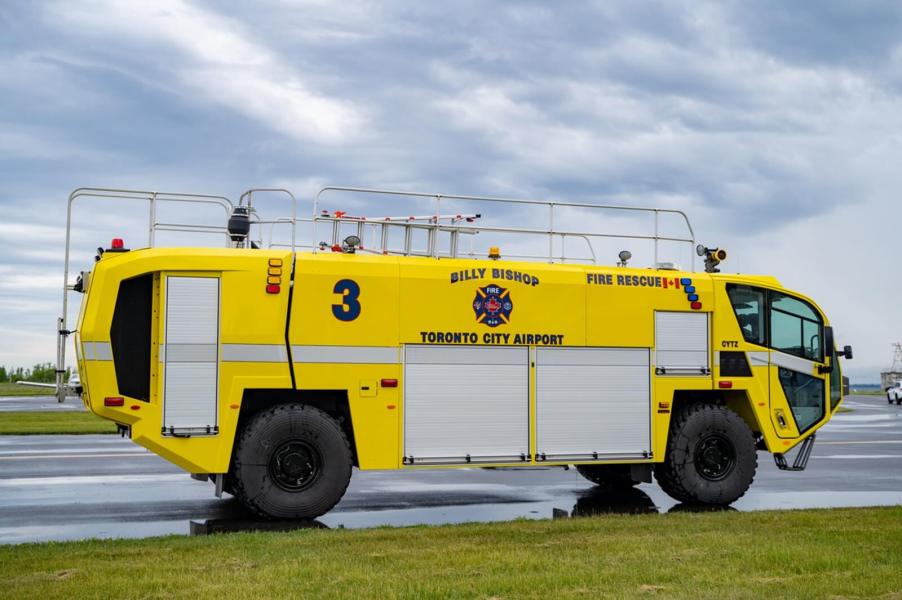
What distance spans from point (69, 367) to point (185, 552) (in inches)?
165

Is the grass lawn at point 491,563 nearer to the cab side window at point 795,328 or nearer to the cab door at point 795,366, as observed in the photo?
the cab door at point 795,366

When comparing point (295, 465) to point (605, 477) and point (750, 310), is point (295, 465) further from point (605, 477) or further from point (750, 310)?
point (750, 310)

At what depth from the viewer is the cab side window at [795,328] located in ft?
41.9

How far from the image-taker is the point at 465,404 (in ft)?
36.1

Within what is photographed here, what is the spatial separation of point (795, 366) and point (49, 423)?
2018cm

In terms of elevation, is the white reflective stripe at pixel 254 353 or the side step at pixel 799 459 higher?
the white reflective stripe at pixel 254 353


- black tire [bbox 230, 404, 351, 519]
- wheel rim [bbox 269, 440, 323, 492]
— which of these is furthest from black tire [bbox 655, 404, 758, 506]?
wheel rim [bbox 269, 440, 323, 492]

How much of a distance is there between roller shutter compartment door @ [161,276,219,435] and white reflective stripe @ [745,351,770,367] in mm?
6823

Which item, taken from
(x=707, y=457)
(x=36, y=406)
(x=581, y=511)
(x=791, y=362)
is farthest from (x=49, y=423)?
(x=791, y=362)

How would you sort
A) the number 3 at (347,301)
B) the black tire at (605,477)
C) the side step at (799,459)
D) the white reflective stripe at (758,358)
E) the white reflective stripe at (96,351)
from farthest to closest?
the black tire at (605,477) → the side step at (799,459) → the white reflective stripe at (758,358) → the number 3 at (347,301) → the white reflective stripe at (96,351)

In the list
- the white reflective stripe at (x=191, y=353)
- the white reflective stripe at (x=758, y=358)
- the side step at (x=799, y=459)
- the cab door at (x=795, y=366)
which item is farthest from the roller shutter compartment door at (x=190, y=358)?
the side step at (x=799, y=459)

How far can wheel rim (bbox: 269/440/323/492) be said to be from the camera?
10203 mm

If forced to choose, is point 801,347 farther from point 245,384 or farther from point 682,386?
point 245,384

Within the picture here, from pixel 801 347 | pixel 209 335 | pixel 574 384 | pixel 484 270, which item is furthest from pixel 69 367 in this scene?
pixel 801 347
